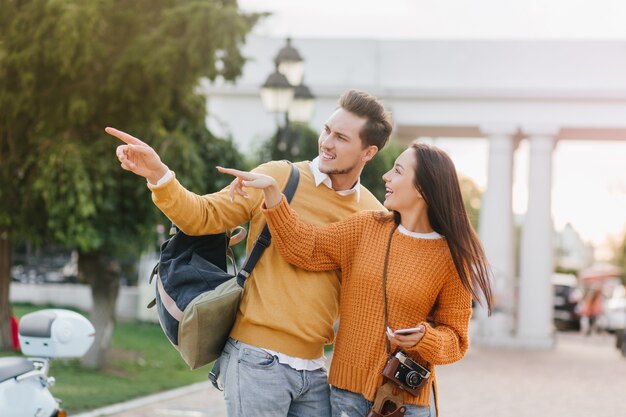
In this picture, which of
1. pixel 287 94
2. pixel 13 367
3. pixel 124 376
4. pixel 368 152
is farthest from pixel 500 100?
pixel 368 152

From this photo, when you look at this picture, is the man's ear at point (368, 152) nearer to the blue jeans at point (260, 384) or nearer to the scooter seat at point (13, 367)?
the blue jeans at point (260, 384)

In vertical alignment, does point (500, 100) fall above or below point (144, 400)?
above

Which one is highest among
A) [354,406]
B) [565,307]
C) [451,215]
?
[451,215]

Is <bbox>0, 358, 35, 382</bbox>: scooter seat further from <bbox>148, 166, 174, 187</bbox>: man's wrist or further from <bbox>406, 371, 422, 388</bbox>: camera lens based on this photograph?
<bbox>406, 371, 422, 388</bbox>: camera lens

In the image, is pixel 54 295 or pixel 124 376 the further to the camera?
pixel 54 295

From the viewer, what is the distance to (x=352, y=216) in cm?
403

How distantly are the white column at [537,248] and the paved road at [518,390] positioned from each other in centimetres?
208

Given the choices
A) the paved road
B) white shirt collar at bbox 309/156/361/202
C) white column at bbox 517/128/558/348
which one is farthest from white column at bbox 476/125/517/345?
white shirt collar at bbox 309/156/361/202

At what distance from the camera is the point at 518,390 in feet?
51.0

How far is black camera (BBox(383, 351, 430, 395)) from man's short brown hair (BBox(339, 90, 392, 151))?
79cm

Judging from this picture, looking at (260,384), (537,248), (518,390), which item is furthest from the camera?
(537,248)

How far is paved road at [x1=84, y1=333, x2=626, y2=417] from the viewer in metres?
11.9

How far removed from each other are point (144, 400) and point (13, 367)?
6.77m

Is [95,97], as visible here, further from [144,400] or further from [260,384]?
[260,384]
